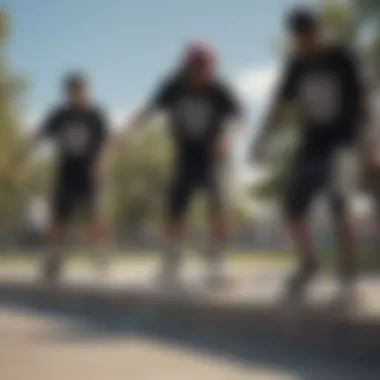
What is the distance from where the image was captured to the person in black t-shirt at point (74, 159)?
3816 millimetres

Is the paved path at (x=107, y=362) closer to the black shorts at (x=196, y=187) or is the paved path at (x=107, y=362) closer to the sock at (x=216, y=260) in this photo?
the sock at (x=216, y=260)

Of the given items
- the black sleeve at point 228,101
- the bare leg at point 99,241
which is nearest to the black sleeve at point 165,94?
the black sleeve at point 228,101

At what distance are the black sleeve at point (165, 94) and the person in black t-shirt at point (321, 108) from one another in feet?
1.89

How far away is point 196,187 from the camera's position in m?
3.40

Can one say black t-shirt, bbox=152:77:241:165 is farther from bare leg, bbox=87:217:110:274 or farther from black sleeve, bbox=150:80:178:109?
bare leg, bbox=87:217:110:274

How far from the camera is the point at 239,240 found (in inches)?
138

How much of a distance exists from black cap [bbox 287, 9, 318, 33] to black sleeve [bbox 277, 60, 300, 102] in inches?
5.1

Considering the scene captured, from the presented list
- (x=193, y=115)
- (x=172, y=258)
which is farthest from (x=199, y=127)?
(x=172, y=258)

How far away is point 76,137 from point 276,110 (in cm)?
138

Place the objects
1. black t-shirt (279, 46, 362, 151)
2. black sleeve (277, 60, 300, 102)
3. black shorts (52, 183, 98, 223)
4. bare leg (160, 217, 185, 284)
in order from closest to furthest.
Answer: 1. black t-shirt (279, 46, 362, 151)
2. black sleeve (277, 60, 300, 102)
3. bare leg (160, 217, 185, 284)
4. black shorts (52, 183, 98, 223)

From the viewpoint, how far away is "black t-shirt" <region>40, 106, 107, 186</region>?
3836 millimetres

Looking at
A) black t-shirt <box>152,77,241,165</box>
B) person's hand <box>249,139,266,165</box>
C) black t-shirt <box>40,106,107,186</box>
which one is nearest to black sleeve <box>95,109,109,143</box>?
black t-shirt <box>40,106,107,186</box>

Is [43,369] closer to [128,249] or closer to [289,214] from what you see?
[289,214]

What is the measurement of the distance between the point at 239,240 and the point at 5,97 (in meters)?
2.27
